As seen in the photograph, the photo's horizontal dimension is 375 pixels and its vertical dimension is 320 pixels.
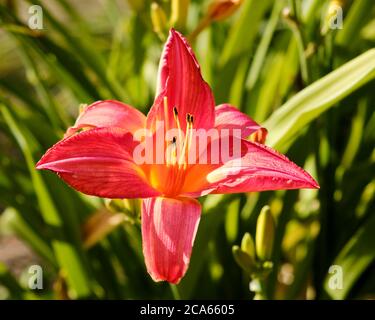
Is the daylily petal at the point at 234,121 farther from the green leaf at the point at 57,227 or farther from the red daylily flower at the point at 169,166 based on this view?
the green leaf at the point at 57,227

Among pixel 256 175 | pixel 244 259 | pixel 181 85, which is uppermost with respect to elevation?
pixel 181 85

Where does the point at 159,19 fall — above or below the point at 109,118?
above

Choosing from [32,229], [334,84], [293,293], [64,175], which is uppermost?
[334,84]

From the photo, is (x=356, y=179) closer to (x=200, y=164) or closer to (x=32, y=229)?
(x=200, y=164)

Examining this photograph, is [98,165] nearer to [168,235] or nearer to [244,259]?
[168,235]

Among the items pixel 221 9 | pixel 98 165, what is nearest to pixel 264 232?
pixel 98 165
